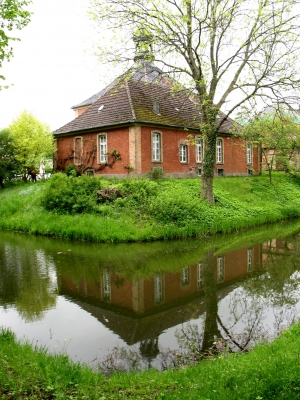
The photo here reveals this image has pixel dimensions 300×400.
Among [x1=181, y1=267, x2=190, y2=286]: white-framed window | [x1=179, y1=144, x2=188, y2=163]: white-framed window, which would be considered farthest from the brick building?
[x1=181, y1=267, x2=190, y2=286]: white-framed window

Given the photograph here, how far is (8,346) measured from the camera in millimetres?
5434

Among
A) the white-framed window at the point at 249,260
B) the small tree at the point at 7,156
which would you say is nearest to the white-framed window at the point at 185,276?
the white-framed window at the point at 249,260

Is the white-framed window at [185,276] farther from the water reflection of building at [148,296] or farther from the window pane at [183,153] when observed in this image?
the window pane at [183,153]

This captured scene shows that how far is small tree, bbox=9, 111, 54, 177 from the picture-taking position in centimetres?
2767

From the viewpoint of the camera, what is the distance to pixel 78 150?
26.1m

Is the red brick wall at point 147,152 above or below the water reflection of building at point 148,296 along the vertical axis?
above

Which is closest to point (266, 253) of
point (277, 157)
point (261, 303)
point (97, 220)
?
point (261, 303)

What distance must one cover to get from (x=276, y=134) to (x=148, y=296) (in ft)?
63.1

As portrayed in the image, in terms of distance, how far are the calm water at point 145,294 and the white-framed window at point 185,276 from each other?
0.03 m

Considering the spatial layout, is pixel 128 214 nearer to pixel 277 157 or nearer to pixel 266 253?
pixel 266 253

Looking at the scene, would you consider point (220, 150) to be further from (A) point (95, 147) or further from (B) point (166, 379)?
(B) point (166, 379)

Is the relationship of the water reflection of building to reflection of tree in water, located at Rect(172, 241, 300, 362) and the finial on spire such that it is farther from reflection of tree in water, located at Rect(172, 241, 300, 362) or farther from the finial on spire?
the finial on spire

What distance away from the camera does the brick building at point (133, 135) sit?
74.7 feet

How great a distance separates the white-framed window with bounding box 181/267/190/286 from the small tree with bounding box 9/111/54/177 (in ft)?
62.5
